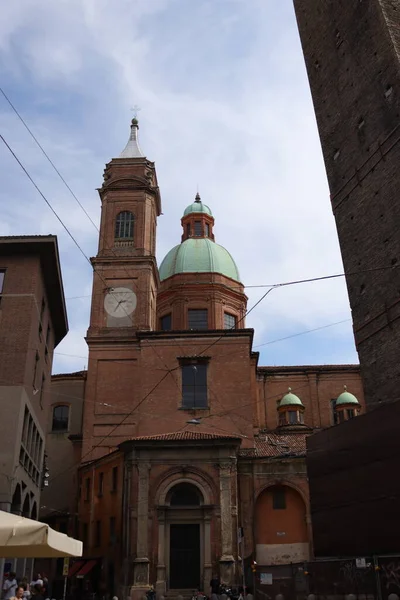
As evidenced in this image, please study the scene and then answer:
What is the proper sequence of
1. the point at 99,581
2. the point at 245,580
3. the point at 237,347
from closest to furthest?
1. the point at 245,580
2. the point at 99,581
3. the point at 237,347

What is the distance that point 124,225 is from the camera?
126 ft

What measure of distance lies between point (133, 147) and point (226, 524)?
25469mm

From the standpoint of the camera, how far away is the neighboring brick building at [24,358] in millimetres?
20172

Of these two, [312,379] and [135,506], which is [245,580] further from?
[312,379]

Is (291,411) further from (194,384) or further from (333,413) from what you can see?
(194,384)

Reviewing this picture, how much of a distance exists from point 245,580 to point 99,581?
22.6ft

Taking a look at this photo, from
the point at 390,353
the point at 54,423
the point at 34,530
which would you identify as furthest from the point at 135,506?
the point at 34,530

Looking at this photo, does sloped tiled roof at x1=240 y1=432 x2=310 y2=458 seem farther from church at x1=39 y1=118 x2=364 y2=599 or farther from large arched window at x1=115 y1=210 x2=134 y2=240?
large arched window at x1=115 y1=210 x2=134 y2=240

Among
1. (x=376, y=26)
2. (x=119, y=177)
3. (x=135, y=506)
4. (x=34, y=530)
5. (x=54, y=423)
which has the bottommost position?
(x=34, y=530)

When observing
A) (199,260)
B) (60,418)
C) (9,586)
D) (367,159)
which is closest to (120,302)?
(60,418)

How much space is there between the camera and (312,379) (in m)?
41.7

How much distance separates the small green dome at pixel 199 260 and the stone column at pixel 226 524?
1909 cm

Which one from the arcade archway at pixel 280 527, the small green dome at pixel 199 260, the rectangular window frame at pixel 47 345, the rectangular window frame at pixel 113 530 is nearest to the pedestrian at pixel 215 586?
the arcade archway at pixel 280 527

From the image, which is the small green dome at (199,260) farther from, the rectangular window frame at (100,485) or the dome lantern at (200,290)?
the rectangular window frame at (100,485)
